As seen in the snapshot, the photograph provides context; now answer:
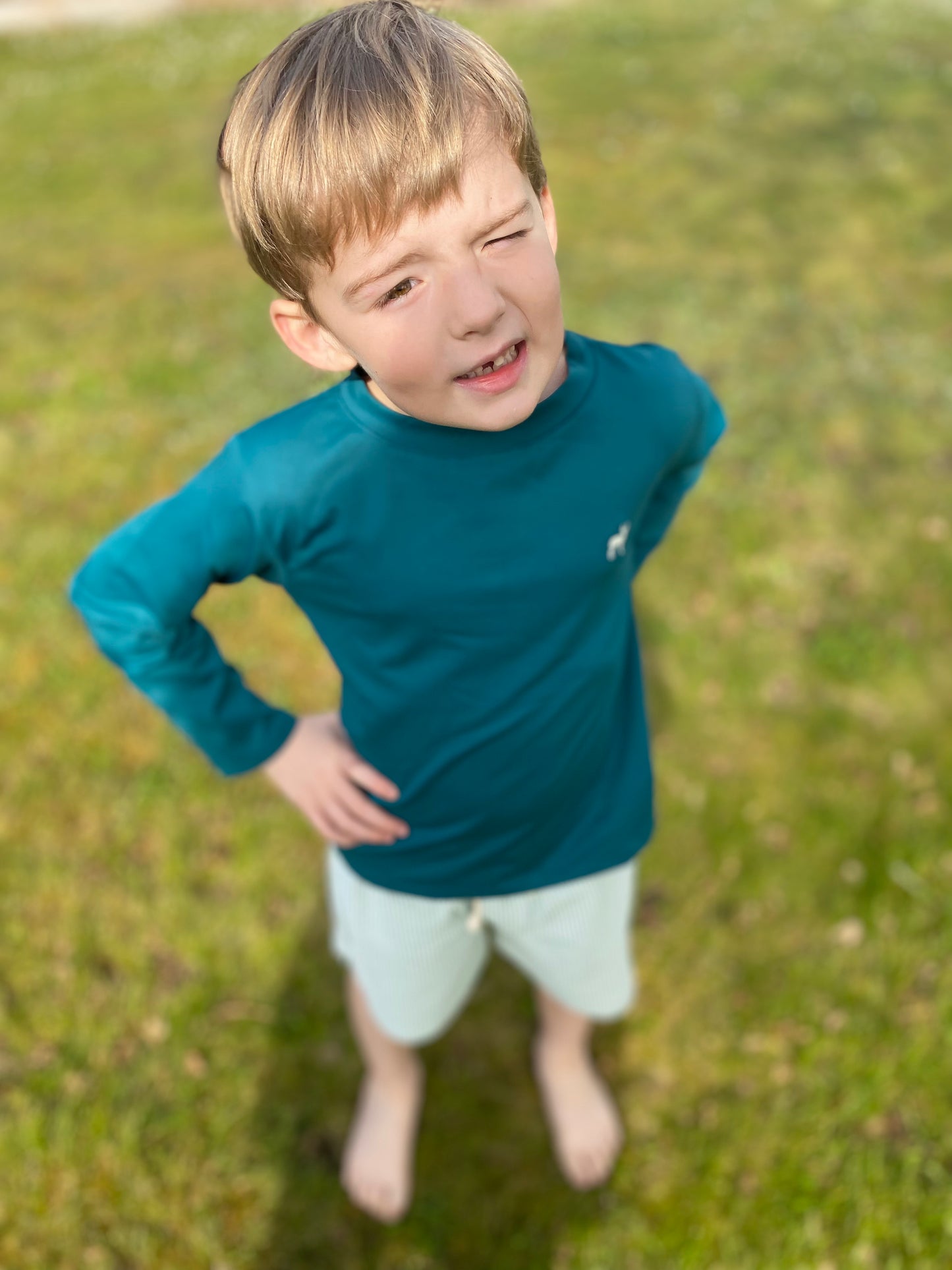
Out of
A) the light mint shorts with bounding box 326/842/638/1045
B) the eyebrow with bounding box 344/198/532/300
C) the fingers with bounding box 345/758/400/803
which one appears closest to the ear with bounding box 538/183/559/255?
the eyebrow with bounding box 344/198/532/300

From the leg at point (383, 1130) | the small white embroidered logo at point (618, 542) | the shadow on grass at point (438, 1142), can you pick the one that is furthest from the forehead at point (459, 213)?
the shadow on grass at point (438, 1142)

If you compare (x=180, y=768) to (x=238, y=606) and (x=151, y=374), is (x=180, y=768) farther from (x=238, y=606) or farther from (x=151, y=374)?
(x=151, y=374)

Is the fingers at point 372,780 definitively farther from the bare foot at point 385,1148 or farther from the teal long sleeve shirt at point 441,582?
the bare foot at point 385,1148

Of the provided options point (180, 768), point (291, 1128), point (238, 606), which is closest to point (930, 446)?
point (238, 606)

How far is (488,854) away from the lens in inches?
86.7

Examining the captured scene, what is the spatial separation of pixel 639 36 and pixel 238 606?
12136 millimetres

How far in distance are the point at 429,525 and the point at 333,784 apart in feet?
2.04

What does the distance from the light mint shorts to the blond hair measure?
4.61 feet

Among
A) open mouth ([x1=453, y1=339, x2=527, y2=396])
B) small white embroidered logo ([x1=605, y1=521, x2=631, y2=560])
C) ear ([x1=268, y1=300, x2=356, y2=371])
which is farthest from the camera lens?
small white embroidered logo ([x1=605, y1=521, x2=631, y2=560])

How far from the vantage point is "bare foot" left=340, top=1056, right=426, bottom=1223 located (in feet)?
9.87

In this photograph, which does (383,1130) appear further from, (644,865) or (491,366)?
(491,366)

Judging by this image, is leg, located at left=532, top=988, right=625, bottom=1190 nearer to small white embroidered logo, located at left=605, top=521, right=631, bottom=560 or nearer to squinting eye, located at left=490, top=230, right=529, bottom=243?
small white embroidered logo, located at left=605, top=521, right=631, bottom=560

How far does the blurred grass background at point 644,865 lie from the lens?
2.99 metres

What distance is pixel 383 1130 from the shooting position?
3.07 metres
